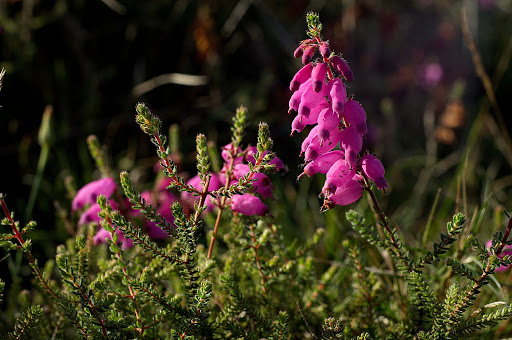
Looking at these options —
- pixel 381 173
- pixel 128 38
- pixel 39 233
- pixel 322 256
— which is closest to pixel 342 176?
pixel 381 173

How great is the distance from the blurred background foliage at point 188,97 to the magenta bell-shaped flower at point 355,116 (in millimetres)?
1004

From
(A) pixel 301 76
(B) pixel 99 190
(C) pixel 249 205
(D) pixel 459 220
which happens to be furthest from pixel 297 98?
(B) pixel 99 190

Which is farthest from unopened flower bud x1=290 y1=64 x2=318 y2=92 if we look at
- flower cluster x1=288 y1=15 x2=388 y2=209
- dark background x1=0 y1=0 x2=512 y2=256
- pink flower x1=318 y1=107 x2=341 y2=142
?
dark background x1=0 y1=0 x2=512 y2=256

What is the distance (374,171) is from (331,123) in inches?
5.2

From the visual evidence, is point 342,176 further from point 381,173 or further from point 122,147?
point 122,147

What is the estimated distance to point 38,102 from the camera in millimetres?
3000

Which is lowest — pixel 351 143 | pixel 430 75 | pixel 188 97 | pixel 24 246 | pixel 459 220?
pixel 24 246

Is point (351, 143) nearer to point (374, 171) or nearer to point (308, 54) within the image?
point (374, 171)

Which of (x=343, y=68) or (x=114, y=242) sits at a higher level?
(x=343, y=68)

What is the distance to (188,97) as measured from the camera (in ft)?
11.1

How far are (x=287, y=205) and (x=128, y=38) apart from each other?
186cm

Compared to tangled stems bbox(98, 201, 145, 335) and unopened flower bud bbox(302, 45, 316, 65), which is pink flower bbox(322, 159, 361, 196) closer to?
unopened flower bud bbox(302, 45, 316, 65)

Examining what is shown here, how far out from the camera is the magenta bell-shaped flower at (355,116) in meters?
0.92

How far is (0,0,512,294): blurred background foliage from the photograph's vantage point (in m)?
2.59
